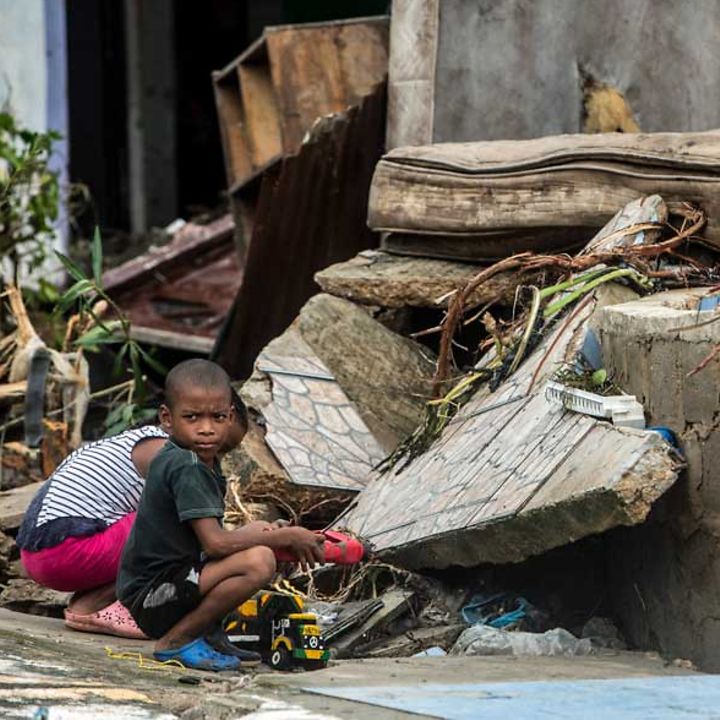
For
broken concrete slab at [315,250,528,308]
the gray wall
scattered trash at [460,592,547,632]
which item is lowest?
scattered trash at [460,592,547,632]

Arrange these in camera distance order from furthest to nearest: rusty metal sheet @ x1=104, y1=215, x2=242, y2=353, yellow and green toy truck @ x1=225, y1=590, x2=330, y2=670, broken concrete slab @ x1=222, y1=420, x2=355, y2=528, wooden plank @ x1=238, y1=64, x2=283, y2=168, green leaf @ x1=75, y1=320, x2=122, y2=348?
rusty metal sheet @ x1=104, y1=215, x2=242, y2=353 → wooden plank @ x1=238, y1=64, x2=283, y2=168 → green leaf @ x1=75, y1=320, x2=122, y2=348 → broken concrete slab @ x1=222, y1=420, x2=355, y2=528 → yellow and green toy truck @ x1=225, y1=590, x2=330, y2=670

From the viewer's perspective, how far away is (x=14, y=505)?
285 inches

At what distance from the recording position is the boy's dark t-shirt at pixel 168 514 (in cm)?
508

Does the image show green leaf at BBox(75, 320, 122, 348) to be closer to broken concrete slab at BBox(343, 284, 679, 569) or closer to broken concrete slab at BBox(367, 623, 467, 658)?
broken concrete slab at BBox(343, 284, 679, 569)

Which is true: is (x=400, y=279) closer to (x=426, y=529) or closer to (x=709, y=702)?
(x=426, y=529)

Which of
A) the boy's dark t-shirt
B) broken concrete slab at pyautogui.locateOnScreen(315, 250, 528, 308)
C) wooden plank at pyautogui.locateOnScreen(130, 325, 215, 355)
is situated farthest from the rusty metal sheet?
the boy's dark t-shirt

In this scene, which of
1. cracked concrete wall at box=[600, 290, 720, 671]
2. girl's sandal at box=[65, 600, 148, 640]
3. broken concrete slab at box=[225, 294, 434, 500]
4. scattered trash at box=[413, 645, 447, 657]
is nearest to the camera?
cracked concrete wall at box=[600, 290, 720, 671]

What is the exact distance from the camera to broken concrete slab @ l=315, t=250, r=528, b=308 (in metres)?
7.32

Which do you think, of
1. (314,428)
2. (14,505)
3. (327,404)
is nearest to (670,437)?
(314,428)

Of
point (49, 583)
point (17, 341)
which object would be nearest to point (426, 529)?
point (49, 583)

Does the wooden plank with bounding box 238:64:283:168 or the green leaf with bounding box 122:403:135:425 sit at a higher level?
the wooden plank with bounding box 238:64:283:168

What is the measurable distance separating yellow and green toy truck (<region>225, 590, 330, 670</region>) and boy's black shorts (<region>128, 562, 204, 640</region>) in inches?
9.0

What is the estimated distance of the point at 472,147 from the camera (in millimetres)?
7492

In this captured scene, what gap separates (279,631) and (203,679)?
0.43 m
